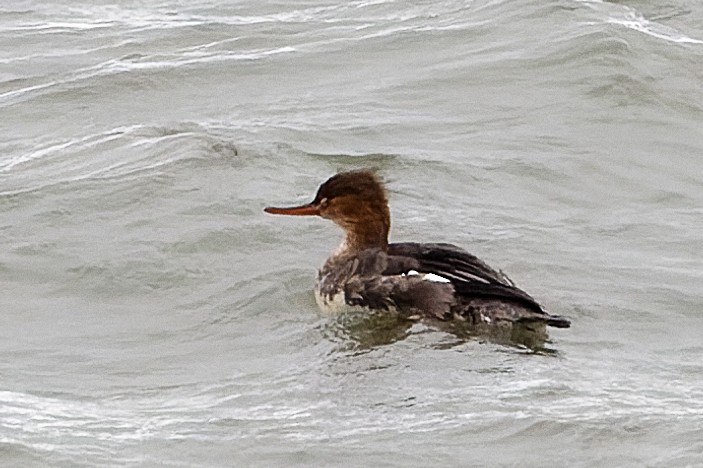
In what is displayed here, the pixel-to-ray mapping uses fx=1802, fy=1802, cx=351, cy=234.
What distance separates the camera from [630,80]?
39.6 ft

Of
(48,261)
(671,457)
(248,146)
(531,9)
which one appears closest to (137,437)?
(671,457)

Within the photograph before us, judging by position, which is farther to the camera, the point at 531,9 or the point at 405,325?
the point at 531,9

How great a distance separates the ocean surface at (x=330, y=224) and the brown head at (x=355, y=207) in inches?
13.0

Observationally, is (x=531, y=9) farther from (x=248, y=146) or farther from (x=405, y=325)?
(x=405, y=325)

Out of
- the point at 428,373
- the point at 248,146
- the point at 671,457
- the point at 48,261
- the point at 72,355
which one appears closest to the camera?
the point at 671,457

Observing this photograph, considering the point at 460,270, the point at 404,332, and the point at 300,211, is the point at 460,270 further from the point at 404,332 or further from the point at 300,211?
the point at 300,211

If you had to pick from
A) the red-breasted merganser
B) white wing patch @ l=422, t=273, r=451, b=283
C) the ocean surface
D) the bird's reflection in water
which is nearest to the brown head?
the red-breasted merganser

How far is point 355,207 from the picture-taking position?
887 centimetres

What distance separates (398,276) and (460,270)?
376 mm

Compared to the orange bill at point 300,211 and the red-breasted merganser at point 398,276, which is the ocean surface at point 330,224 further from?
the orange bill at point 300,211

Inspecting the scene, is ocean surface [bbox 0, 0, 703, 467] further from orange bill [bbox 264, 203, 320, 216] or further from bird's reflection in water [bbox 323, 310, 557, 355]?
orange bill [bbox 264, 203, 320, 216]

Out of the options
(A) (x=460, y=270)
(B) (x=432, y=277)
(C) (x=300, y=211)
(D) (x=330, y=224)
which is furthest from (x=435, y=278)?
(D) (x=330, y=224)

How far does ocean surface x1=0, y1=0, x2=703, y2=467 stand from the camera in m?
6.54

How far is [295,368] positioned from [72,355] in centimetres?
101
